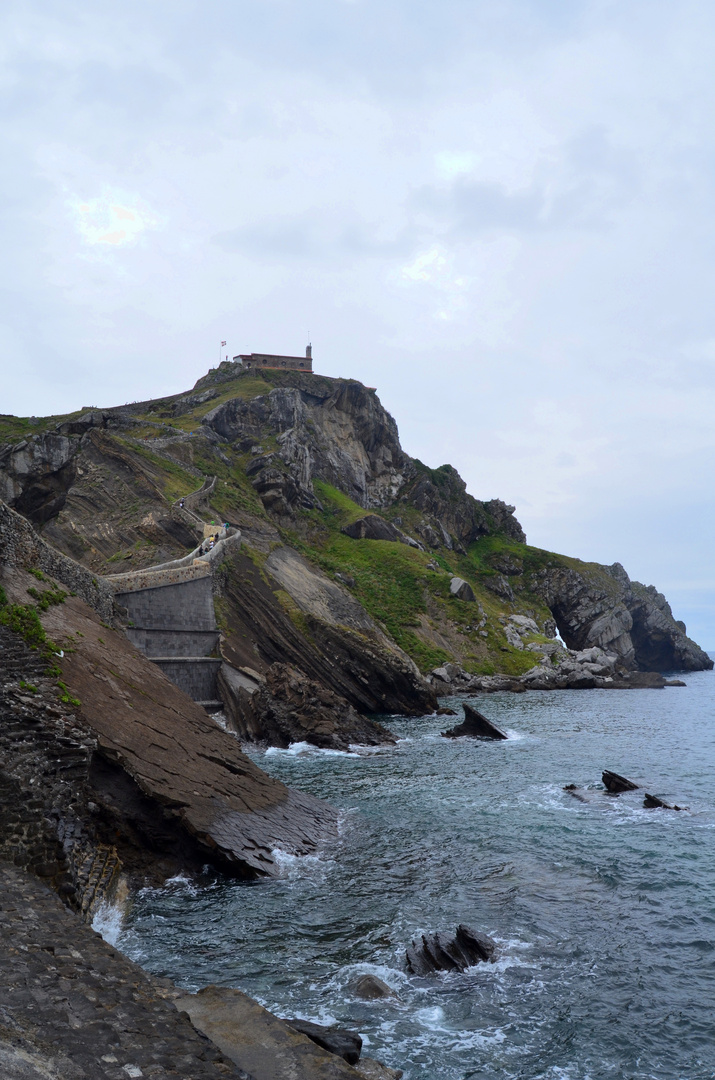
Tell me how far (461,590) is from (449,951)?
72.4m

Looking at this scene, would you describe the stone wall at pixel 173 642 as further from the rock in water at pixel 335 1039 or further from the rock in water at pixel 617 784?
the rock in water at pixel 335 1039

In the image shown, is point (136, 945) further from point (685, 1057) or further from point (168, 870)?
point (685, 1057)

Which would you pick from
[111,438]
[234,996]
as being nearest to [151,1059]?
[234,996]

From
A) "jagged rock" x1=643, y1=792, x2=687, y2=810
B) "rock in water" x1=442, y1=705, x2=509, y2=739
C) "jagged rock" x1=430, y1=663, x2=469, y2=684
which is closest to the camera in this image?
"jagged rock" x1=643, y1=792, x2=687, y2=810

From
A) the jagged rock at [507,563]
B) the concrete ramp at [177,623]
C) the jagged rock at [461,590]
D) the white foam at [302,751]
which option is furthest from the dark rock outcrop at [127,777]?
the jagged rock at [507,563]

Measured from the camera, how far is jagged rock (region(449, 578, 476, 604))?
279 ft

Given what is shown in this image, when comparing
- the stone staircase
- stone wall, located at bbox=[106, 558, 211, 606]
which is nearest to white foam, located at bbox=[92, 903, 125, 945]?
the stone staircase

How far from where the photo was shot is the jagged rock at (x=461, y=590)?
85.1m

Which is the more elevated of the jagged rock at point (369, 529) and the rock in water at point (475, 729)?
the jagged rock at point (369, 529)

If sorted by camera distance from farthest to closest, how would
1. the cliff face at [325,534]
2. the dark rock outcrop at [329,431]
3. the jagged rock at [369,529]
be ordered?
the dark rock outcrop at [329,431]
the jagged rock at [369,529]
the cliff face at [325,534]

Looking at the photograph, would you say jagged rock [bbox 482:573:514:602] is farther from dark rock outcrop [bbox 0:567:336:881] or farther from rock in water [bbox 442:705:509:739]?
dark rock outcrop [bbox 0:567:336:881]

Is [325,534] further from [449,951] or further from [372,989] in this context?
[372,989]

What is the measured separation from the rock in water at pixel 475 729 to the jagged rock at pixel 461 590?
3805 centimetres

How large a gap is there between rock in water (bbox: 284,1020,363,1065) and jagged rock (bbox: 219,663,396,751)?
3022 centimetres
